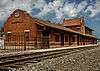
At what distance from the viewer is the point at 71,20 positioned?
227ft

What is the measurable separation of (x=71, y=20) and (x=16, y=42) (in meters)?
37.3

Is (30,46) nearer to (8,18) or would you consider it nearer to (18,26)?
(18,26)

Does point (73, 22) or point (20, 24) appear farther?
point (73, 22)

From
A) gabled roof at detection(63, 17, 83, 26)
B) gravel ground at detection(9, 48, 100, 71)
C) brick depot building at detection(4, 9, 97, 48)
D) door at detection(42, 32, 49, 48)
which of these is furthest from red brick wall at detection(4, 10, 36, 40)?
gabled roof at detection(63, 17, 83, 26)

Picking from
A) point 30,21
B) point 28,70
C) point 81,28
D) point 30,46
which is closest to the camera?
point 28,70

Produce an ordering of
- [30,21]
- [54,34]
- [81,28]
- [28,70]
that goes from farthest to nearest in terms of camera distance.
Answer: [81,28]
[54,34]
[30,21]
[28,70]

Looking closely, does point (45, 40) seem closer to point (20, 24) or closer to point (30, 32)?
point (30, 32)

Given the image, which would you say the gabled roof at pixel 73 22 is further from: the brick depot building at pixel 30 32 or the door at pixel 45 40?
the door at pixel 45 40

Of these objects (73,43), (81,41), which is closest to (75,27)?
(81,41)

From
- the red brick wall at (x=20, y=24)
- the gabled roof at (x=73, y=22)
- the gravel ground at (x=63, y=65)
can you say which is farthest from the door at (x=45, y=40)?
the gabled roof at (x=73, y=22)

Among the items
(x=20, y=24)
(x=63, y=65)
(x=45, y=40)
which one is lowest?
(x=63, y=65)

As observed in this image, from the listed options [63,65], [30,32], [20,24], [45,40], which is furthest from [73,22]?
[63,65]

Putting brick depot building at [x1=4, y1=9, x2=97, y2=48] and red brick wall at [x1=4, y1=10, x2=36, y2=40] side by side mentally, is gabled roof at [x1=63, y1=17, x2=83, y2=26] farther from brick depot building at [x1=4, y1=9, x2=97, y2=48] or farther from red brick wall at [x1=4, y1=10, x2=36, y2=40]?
red brick wall at [x1=4, y1=10, x2=36, y2=40]

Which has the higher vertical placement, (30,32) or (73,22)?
(73,22)
